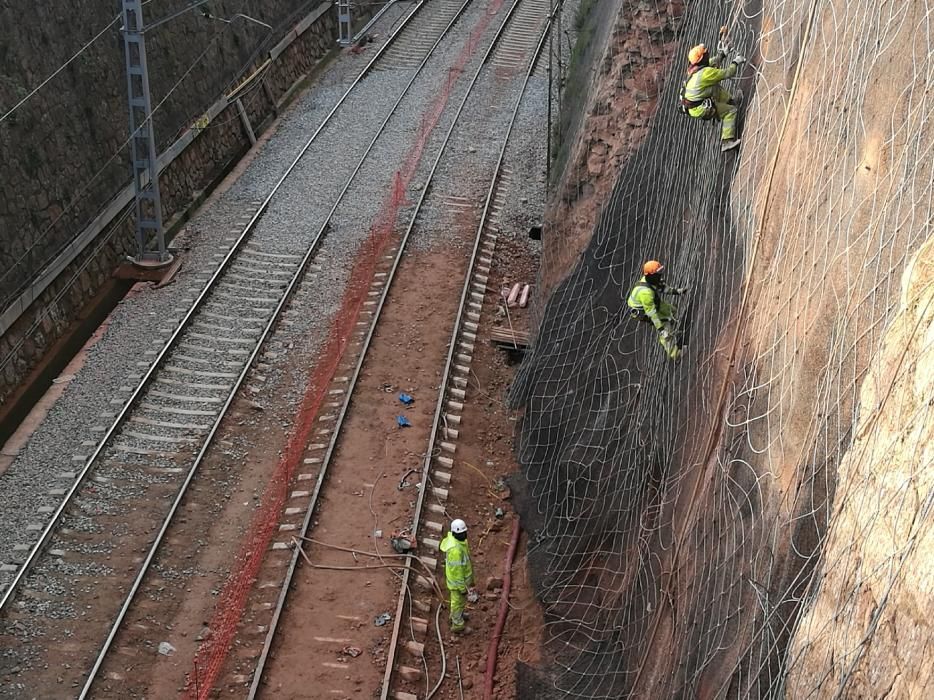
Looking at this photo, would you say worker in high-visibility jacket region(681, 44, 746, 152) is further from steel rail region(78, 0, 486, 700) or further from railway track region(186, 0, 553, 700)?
steel rail region(78, 0, 486, 700)

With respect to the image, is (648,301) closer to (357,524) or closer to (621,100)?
(357,524)

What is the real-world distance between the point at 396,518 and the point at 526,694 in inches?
136

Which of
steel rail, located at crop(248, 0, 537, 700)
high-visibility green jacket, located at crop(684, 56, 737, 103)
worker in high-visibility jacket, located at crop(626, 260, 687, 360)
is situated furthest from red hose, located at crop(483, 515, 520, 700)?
high-visibility green jacket, located at crop(684, 56, 737, 103)

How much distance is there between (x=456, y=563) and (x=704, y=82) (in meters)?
5.88

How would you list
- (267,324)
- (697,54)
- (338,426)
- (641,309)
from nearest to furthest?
(697,54) < (641,309) < (338,426) < (267,324)

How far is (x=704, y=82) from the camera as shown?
10.4m

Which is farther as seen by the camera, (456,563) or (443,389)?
(443,389)

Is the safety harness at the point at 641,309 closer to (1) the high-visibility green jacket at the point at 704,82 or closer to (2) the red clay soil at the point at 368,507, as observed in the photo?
(1) the high-visibility green jacket at the point at 704,82

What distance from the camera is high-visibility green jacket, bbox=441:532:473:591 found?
39.7ft

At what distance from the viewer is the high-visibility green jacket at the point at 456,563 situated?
12.1 metres

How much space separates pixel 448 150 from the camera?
24.2 meters

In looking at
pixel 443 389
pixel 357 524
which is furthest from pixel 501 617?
pixel 443 389

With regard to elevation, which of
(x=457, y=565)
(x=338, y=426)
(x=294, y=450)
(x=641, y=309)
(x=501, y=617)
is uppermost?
(x=641, y=309)

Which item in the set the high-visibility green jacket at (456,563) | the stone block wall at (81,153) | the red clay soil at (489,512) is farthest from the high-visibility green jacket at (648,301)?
the stone block wall at (81,153)
